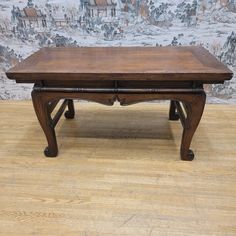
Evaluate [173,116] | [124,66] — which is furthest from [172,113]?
[124,66]

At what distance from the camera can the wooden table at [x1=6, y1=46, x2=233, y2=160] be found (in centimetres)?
132

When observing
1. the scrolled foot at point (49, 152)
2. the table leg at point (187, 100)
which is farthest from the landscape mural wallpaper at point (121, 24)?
the scrolled foot at point (49, 152)

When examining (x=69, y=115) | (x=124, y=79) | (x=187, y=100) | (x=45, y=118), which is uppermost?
(x=124, y=79)

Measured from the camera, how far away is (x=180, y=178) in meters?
1.47

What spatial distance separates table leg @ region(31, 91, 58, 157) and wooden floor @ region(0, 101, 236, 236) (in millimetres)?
64

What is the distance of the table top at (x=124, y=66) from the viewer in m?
1.30

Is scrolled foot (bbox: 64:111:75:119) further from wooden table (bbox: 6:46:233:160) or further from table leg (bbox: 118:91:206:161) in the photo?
table leg (bbox: 118:91:206:161)

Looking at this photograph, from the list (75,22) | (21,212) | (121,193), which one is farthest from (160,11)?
(21,212)

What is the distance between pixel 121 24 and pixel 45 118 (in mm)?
1108

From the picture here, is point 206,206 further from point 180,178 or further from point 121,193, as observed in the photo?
point 121,193

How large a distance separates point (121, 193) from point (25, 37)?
5.45 feet

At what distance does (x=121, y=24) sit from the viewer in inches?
84.2

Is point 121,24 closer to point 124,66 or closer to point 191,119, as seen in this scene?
point 124,66

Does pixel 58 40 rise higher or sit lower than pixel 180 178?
higher
